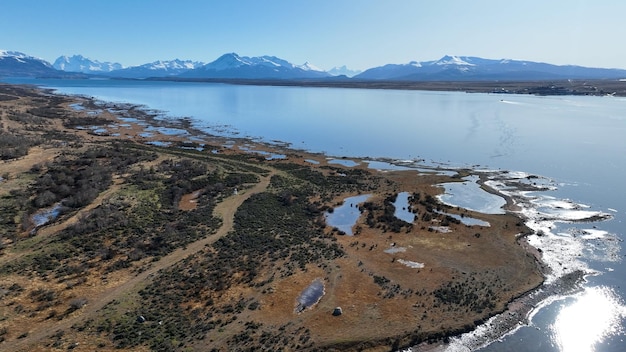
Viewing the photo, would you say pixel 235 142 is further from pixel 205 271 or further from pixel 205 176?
pixel 205 271

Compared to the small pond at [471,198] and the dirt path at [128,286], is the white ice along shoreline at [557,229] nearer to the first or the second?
the small pond at [471,198]

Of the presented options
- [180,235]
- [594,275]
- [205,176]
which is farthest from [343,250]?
[205,176]

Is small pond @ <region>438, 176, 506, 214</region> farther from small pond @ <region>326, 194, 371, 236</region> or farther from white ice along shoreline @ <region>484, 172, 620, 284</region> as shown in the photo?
small pond @ <region>326, 194, 371, 236</region>

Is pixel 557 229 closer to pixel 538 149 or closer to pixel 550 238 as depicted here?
pixel 550 238

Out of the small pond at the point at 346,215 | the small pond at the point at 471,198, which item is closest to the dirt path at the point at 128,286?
the small pond at the point at 346,215

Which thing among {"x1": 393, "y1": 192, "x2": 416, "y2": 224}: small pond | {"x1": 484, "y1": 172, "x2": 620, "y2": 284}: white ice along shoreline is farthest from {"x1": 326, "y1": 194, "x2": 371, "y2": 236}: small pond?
{"x1": 484, "y1": 172, "x2": 620, "y2": 284}: white ice along shoreline

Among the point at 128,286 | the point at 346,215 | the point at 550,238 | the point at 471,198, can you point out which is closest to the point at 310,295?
the point at 128,286
